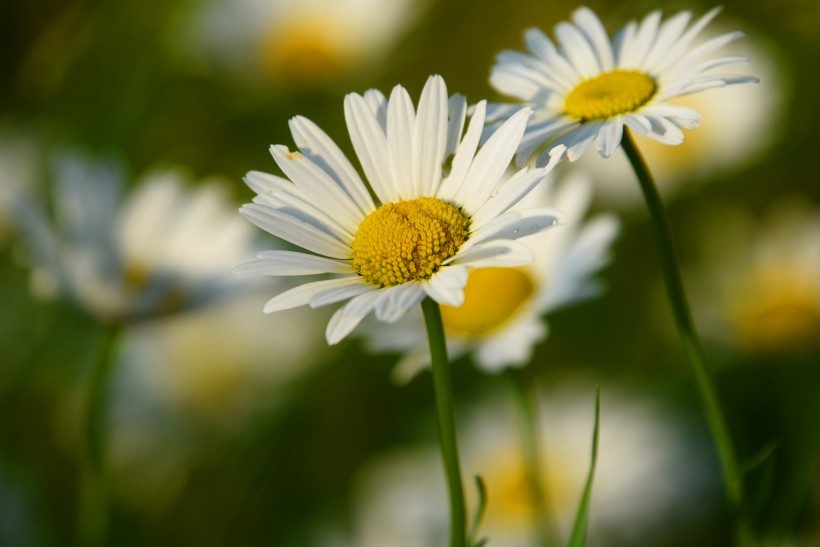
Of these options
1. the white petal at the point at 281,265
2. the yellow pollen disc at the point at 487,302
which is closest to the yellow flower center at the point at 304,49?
the yellow pollen disc at the point at 487,302

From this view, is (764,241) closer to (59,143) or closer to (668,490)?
(668,490)

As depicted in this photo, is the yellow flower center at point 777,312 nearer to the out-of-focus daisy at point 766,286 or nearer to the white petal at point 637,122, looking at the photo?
the out-of-focus daisy at point 766,286

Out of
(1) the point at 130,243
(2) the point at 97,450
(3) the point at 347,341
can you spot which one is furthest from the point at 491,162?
(3) the point at 347,341

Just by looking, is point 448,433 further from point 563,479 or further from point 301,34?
point 301,34

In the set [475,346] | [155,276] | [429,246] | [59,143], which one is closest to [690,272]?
[475,346]

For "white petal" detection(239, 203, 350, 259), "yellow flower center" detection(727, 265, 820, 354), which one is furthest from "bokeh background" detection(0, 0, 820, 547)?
"white petal" detection(239, 203, 350, 259)

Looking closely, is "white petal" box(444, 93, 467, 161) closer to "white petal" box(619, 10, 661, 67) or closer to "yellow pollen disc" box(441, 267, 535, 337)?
"white petal" box(619, 10, 661, 67)
